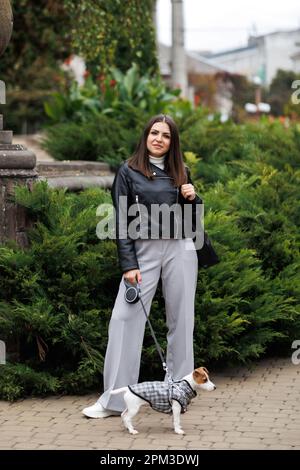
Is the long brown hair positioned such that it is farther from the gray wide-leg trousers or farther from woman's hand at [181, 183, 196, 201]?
the gray wide-leg trousers

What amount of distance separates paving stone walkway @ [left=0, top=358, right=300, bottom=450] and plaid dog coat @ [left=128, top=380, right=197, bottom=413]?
0.19 m

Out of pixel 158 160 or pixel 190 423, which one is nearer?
pixel 190 423

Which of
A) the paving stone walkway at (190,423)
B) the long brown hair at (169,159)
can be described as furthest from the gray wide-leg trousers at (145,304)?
the long brown hair at (169,159)

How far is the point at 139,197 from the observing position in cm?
645

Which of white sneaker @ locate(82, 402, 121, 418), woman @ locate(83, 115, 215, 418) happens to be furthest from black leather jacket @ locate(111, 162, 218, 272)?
white sneaker @ locate(82, 402, 121, 418)

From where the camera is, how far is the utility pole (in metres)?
22.1

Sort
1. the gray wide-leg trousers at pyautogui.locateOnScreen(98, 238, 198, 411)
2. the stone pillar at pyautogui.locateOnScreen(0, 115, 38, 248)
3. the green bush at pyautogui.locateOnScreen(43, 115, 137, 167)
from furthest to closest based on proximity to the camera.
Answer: the green bush at pyautogui.locateOnScreen(43, 115, 137, 167) < the stone pillar at pyautogui.locateOnScreen(0, 115, 38, 248) < the gray wide-leg trousers at pyautogui.locateOnScreen(98, 238, 198, 411)

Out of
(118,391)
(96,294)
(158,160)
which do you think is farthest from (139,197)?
(118,391)

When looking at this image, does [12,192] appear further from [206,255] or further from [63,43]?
[63,43]

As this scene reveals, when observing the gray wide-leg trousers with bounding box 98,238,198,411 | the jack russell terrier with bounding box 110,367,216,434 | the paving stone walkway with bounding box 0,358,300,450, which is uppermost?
the gray wide-leg trousers with bounding box 98,238,198,411

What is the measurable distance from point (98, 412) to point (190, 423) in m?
0.58

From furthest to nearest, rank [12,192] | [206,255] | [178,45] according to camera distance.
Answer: [178,45]
[12,192]
[206,255]

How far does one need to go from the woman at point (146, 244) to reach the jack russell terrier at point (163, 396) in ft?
1.58

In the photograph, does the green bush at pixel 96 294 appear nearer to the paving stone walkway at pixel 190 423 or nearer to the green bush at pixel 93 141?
the paving stone walkway at pixel 190 423
